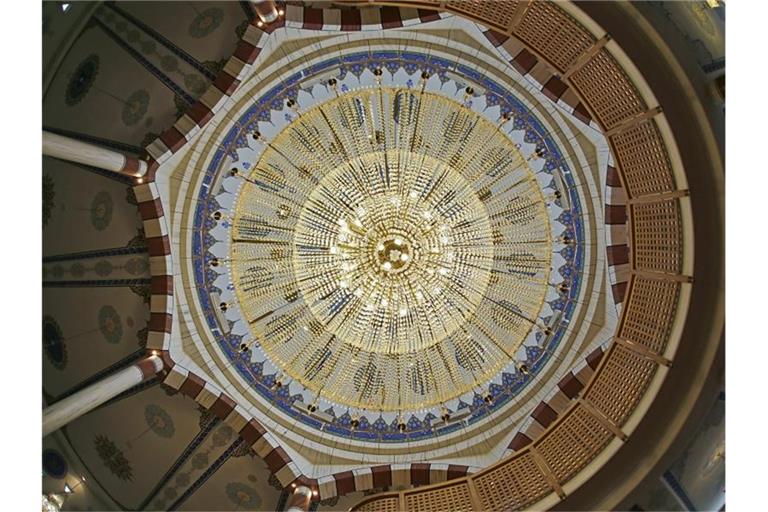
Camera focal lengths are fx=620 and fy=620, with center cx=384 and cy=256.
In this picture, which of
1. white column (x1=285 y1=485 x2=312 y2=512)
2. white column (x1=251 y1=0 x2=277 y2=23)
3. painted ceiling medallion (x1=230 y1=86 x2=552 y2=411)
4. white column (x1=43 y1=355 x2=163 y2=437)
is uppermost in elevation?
white column (x1=251 y1=0 x2=277 y2=23)

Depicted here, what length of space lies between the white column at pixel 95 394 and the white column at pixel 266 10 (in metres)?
4.85

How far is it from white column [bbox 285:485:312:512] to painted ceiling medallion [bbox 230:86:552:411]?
1.41 metres

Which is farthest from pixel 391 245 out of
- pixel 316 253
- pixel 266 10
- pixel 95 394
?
pixel 95 394

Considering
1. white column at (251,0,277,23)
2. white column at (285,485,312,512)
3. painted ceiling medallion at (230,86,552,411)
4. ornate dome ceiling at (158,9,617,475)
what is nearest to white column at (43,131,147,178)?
ornate dome ceiling at (158,9,617,475)

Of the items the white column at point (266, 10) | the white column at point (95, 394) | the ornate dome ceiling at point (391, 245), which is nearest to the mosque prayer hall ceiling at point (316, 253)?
the ornate dome ceiling at point (391, 245)

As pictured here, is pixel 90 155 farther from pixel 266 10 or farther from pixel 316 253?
pixel 316 253

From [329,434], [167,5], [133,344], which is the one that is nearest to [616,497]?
[329,434]

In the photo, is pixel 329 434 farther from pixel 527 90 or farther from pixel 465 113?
pixel 527 90

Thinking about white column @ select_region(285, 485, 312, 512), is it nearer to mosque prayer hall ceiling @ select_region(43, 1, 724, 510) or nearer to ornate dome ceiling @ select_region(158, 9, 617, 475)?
mosque prayer hall ceiling @ select_region(43, 1, 724, 510)

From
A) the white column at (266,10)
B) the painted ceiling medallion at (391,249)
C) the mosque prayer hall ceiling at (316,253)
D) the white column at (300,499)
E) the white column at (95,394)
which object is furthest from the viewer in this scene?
the painted ceiling medallion at (391,249)

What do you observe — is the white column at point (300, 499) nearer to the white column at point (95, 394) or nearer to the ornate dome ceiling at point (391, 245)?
the ornate dome ceiling at point (391, 245)

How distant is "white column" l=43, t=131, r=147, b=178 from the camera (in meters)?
6.94

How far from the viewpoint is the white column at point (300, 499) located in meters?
8.70

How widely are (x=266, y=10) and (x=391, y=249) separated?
3.70 metres
